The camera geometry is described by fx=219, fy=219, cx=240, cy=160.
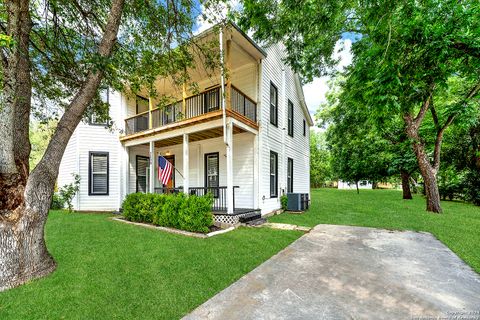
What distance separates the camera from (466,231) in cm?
609

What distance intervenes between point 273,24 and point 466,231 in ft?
25.6

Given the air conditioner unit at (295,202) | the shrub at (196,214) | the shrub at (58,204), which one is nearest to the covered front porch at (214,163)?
the shrub at (196,214)

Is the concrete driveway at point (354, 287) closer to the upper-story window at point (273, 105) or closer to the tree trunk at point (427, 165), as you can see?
the tree trunk at point (427, 165)

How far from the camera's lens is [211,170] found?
31.5 feet

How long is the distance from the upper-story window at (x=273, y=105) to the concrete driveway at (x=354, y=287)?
5964 millimetres

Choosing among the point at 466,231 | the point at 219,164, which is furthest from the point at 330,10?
the point at 466,231

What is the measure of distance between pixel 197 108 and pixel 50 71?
398 centimetres

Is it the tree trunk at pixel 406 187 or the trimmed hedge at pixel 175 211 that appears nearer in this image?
the trimmed hedge at pixel 175 211

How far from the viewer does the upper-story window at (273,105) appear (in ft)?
31.1

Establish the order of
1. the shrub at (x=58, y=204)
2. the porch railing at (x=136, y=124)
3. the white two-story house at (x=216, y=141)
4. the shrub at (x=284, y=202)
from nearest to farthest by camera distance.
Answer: the white two-story house at (x=216, y=141), the shrub at (x=284, y=202), the shrub at (x=58, y=204), the porch railing at (x=136, y=124)

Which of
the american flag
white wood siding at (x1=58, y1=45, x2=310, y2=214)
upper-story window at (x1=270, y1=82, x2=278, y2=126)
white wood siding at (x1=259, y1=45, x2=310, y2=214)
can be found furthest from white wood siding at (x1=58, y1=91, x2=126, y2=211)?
upper-story window at (x1=270, y1=82, x2=278, y2=126)

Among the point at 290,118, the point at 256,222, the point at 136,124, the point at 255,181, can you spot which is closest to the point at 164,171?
the point at 255,181

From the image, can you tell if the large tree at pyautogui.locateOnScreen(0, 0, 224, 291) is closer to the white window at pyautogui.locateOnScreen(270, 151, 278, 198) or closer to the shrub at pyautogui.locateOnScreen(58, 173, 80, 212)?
the shrub at pyautogui.locateOnScreen(58, 173, 80, 212)

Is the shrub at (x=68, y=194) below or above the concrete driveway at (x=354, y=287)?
above
